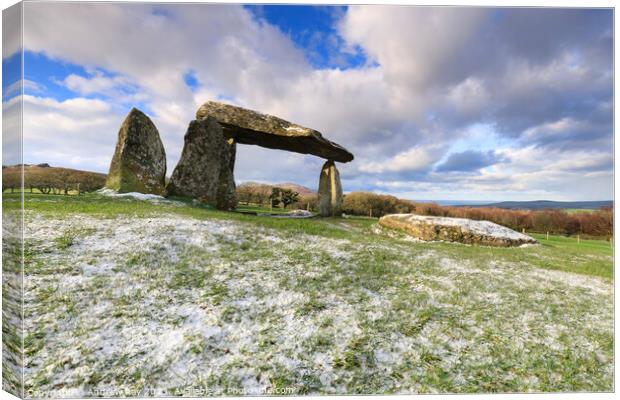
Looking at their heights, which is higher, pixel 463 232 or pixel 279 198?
pixel 279 198

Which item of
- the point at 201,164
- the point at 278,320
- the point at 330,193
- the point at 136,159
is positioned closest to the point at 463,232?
the point at 330,193

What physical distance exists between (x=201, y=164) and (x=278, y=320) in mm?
9126

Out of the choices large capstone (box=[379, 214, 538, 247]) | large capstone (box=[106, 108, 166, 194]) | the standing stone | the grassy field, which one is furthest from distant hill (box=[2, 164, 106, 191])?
the standing stone

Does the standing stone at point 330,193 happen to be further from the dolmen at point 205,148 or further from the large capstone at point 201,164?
the large capstone at point 201,164

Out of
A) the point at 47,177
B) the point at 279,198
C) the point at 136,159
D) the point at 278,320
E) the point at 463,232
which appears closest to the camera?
the point at 278,320

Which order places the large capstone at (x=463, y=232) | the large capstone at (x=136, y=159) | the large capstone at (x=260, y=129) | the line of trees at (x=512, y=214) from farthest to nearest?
the large capstone at (x=260, y=129)
the large capstone at (x=463, y=232)
the large capstone at (x=136, y=159)
the line of trees at (x=512, y=214)

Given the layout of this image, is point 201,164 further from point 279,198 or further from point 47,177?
point 279,198

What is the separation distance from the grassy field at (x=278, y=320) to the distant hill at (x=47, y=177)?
1.10 feet

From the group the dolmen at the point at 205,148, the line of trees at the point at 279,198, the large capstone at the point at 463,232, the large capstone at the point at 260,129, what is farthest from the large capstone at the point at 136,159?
the line of trees at the point at 279,198

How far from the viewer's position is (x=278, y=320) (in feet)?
12.5

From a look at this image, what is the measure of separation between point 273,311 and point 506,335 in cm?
328

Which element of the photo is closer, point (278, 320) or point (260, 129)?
point (278, 320)

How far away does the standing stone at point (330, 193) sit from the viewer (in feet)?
51.7

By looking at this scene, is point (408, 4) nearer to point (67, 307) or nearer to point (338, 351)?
point (338, 351)
